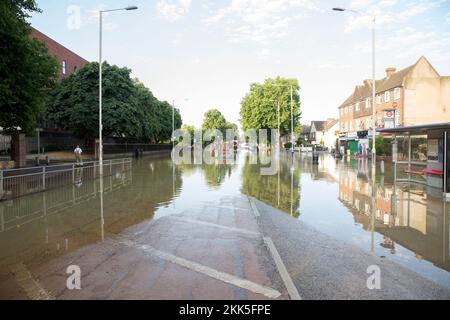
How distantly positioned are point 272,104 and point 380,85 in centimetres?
2080

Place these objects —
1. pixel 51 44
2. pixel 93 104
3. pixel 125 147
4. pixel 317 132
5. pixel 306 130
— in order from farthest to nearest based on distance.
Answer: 1. pixel 306 130
2. pixel 317 132
3. pixel 125 147
4. pixel 51 44
5. pixel 93 104

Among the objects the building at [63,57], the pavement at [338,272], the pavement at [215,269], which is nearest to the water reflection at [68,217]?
the pavement at [215,269]

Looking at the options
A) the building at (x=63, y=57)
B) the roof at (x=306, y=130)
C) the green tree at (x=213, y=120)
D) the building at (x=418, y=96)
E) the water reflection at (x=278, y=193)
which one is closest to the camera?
the water reflection at (x=278, y=193)

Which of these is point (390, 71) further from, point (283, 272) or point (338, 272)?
point (283, 272)

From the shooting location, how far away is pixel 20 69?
1528 cm

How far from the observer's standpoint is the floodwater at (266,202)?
6.61m

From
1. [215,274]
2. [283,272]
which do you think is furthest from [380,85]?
[215,274]

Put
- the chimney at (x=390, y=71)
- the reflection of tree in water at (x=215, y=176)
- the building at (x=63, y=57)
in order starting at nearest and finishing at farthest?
1. the reflection of tree in water at (x=215, y=176)
2. the building at (x=63, y=57)
3. the chimney at (x=390, y=71)

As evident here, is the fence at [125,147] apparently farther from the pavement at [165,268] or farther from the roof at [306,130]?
the roof at [306,130]

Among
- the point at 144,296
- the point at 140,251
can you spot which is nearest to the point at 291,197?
the point at 140,251

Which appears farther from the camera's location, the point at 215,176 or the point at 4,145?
the point at 4,145

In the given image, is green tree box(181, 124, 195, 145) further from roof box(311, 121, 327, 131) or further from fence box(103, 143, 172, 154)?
roof box(311, 121, 327, 131)

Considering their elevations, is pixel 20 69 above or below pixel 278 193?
above

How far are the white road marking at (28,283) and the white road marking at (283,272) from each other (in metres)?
2.91
